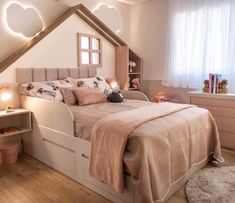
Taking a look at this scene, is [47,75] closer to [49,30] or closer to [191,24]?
[49,30]

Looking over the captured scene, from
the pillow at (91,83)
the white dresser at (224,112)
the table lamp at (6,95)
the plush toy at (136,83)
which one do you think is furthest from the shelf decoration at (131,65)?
the table lamp at (6,95)

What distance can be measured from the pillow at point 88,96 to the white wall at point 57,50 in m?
0.69

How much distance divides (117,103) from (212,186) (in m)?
1.46

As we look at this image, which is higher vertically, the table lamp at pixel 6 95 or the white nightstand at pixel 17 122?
the table lamp at pixel 6 95

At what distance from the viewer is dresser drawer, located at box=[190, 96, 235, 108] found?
2979 mm

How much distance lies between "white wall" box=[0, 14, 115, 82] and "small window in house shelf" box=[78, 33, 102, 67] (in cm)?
8

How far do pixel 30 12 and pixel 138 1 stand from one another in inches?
82.1

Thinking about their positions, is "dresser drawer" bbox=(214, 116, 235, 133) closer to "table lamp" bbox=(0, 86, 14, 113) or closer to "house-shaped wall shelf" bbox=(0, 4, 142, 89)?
"house-shaped wall shelf" bbox=(0, 4, 142, 89)

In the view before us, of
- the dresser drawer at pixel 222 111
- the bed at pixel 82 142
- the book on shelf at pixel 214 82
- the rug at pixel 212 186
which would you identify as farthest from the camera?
the book on shelf at pixel 214 82

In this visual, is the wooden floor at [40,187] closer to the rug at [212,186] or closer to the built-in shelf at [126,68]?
the rug at [212,186]

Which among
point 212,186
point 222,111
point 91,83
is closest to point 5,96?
point 91,83

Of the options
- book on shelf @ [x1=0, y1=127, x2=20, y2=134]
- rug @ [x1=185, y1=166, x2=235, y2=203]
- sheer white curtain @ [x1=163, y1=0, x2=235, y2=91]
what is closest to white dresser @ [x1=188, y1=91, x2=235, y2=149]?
sheer white curtain @ [x1=163, y1=0, x2=235, y2=91]

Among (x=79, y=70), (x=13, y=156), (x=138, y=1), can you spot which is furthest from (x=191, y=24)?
(x=13, y=156)

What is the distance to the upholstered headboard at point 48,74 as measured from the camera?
2.89 metres
